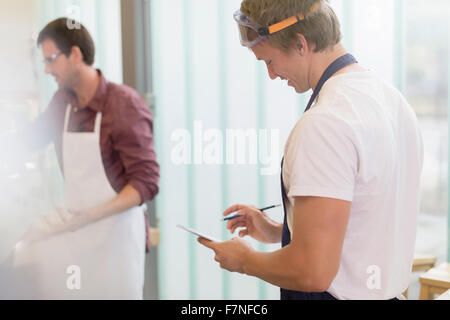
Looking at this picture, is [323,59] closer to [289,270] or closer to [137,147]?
[289,270]

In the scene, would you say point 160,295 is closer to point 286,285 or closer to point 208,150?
point 208,150

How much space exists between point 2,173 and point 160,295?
0.66 metres

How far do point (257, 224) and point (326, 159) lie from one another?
1.17 ft

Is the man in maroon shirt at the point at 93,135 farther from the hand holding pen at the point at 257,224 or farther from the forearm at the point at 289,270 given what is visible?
the forearm at the point at 289,270

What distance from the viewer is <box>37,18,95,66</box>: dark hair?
1.15 meters

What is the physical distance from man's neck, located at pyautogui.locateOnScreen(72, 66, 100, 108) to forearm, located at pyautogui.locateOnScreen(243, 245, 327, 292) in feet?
2.38

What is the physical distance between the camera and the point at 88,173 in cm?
124

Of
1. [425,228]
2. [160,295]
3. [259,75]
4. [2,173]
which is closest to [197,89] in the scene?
[259,75]

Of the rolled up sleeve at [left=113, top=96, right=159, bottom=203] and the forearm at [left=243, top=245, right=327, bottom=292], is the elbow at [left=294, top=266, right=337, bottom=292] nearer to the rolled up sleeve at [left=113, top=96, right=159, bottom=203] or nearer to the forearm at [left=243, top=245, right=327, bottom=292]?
the forearm at [left=243, top=245, right=327, bottom=292]

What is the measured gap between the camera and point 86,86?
122 cm

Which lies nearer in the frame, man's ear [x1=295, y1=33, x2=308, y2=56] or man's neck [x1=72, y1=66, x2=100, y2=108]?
man's ear [x1=295, y1=33, x2=308, y2=56]

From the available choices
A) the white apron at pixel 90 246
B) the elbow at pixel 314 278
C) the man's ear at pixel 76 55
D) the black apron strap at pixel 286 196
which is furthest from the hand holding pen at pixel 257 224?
the man's ear at pixel 76 55

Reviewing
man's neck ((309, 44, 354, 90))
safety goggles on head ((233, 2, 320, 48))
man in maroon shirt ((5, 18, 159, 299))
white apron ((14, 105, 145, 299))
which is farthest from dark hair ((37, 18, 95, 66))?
man's neck ((309, 44, 354, 90))

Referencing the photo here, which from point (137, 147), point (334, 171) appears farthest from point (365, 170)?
point (137, 147)
